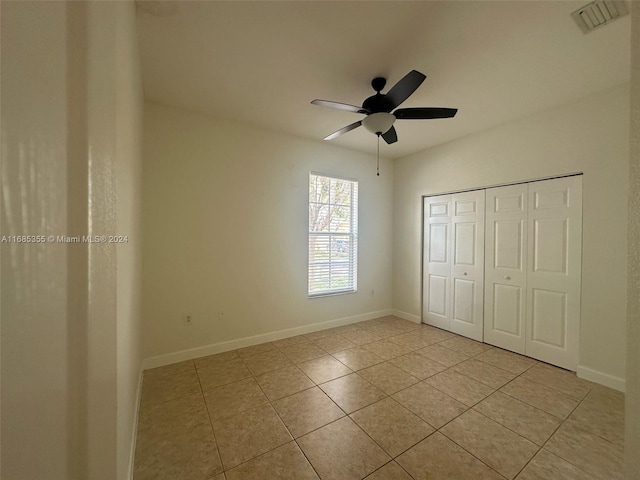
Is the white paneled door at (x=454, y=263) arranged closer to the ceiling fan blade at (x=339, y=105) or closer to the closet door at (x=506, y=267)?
the closet door at (x=506, y=267)

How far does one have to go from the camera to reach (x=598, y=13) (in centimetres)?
156

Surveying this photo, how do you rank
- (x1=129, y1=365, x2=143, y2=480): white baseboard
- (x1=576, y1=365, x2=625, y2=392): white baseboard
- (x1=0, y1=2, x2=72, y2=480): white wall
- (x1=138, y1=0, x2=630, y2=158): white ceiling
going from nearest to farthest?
(x1=0, y1=2, x2=72, y2=480): white wall < (x1=129, y1=365, x2=143, y2=480): white baseboard < (x1=138, y1=0, x2=630, y2=158): white ceiling < (x1=576, y1=365, x2=625, y2=392): white baseboard

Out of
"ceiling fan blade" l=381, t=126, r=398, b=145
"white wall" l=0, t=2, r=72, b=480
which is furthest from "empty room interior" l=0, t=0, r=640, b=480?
"ceiling fan blade" l=381, t=126, r=398, b=145

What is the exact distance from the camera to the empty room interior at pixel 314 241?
0.26 m

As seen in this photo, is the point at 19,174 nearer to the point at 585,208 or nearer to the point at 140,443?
the point at 140,443

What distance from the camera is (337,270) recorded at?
3916 millimetres

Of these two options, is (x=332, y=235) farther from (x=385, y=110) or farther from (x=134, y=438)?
(x=134, y=438)

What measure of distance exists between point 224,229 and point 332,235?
1607 mm

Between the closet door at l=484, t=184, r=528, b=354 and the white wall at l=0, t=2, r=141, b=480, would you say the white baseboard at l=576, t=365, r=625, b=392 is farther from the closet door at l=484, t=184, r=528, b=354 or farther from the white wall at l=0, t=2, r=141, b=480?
the white wall at l=0, t=2, r=141, b=480

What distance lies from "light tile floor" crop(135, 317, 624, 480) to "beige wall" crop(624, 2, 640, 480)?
1.36 metres

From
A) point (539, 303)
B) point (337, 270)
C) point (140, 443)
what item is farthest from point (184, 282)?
point (539, 303)

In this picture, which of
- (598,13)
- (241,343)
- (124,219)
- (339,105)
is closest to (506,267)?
(598,13)

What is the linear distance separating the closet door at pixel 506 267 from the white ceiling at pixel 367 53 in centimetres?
103

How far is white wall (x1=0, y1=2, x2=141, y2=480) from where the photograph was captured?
226 millimetres
